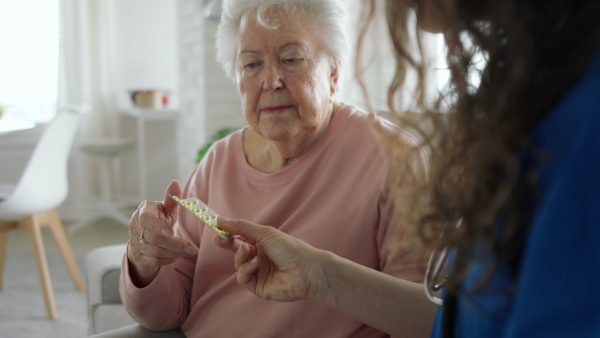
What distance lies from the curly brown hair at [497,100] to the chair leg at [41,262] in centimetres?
266

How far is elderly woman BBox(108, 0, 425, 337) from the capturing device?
111cm

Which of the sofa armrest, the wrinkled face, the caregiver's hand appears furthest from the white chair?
the caregiver's hand

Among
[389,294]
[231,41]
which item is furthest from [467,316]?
[231,41]

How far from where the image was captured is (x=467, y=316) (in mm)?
523

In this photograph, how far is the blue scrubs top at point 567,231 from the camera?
400 millimetres

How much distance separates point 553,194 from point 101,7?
4872 mm

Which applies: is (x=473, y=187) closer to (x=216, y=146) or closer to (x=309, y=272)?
(x=309, y=272)

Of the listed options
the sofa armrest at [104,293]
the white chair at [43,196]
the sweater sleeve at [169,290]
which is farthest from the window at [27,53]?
the sweater sleeve at [169,290]

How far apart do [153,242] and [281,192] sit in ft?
0.97

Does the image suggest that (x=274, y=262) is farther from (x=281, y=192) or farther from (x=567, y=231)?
(x=567, y=231)

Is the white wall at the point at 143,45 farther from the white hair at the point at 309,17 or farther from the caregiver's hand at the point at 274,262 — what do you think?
the caregiver's hand at the point at 274,262

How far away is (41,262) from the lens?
2.80 metres

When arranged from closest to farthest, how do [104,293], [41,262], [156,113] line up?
[104,293], [41,262], [156,113]

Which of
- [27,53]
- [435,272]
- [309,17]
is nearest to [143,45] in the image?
[27,53]
